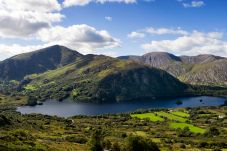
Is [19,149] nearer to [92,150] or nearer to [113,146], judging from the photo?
[92,150]

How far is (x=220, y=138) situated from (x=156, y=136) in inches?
1367

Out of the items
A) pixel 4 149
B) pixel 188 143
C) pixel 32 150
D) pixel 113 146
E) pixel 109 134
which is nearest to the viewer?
pixel 4 149

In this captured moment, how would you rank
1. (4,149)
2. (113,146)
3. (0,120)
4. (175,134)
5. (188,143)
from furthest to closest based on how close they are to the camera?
1. (175,134)
2. (188,143)
3. (0,120)
4. (113,146)
5. (4,149)

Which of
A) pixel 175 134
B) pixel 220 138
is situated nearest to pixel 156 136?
pixel 175 134

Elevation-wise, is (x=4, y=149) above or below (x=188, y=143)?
above

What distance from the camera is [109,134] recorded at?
575 ft

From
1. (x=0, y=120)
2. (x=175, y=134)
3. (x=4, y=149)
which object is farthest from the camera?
(x=175, y=134)

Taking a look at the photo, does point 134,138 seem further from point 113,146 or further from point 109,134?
point 109,134

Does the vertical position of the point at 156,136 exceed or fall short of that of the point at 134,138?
it falls short

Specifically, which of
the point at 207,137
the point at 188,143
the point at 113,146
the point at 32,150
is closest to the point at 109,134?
the point at 188,143

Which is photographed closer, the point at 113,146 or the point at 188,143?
the point at 113,146

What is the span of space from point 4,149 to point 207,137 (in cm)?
14219

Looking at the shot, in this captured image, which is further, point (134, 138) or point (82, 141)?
point (82, 141)

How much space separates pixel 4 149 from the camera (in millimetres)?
64375
